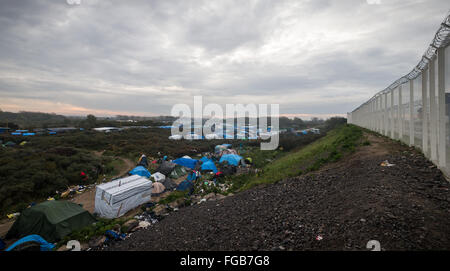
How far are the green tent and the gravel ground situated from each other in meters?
2.90

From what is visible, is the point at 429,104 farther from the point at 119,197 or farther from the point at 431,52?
the point at 119,197

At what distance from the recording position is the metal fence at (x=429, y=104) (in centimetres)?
403

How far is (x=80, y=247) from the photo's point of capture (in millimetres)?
6430

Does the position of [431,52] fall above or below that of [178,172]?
above

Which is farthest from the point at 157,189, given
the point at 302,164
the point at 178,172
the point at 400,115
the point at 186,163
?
the point at 400,115

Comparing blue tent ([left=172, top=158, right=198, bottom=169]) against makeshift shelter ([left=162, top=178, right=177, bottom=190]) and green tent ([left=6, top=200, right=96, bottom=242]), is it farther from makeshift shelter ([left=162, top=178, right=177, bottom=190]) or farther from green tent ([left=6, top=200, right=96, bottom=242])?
green tent ([left=6, top=200, right=96, bottom=242])

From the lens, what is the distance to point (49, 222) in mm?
7043

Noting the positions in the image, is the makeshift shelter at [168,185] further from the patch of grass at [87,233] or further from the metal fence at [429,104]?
the metal fence at [429,104]

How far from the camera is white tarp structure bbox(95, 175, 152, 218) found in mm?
8672

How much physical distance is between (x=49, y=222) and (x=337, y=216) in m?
9.52

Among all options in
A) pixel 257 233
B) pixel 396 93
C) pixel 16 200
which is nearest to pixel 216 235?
pixel 257 233

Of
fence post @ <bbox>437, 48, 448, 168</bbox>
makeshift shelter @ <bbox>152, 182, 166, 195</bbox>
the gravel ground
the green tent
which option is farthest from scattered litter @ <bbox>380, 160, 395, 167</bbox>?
the green tent
